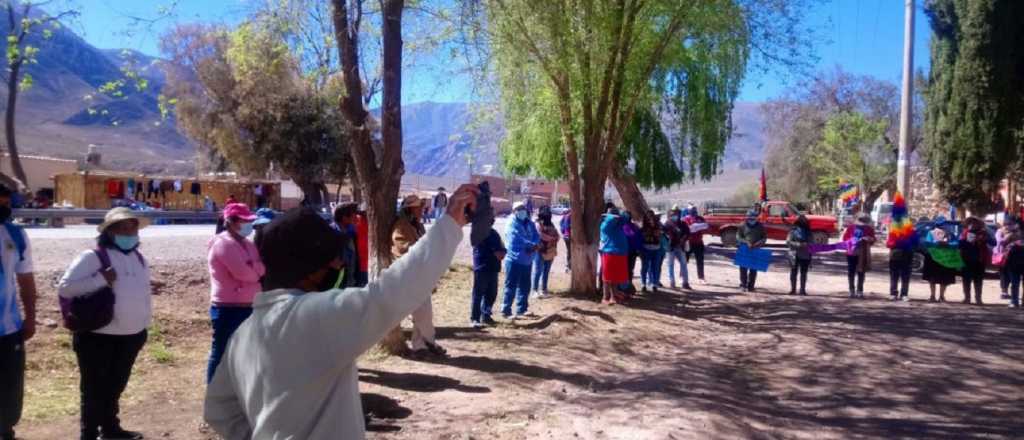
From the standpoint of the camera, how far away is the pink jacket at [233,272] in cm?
586

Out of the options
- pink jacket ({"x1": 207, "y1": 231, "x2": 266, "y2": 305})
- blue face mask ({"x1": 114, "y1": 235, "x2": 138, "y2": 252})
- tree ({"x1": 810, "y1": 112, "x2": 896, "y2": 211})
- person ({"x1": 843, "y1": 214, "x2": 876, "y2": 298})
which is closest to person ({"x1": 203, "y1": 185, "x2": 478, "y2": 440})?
blue face mask ({"x1": 114, "y1": 235, "x2": 138, "y2": 252})

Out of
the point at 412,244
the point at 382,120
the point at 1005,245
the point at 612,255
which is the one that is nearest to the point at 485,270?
the point at 412,244

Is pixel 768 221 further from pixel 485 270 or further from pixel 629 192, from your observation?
pixel 485 270

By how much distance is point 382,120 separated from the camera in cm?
779

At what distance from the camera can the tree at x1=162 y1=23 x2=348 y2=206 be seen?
32.6 meters

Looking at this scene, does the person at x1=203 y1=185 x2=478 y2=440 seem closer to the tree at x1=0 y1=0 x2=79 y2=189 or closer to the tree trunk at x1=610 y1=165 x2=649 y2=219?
the tree at x1=0 y1=0 x2=79 y2=189

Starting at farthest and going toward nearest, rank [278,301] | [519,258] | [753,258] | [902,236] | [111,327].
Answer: [753,258] → [902,236] → [519,258] → [111,327] → [278,301]

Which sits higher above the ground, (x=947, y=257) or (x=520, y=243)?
(x=520, y=243)

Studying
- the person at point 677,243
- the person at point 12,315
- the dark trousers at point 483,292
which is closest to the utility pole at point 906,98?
the person at point 677,243

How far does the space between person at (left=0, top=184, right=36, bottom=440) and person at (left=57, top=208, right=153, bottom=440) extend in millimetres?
239

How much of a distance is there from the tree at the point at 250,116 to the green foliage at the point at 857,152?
25.5 m

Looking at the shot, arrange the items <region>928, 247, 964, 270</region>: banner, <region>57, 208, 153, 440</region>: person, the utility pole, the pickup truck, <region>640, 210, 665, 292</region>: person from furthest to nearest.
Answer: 1. the pickup truck
2. the utility pole
3. <region>640, 210, 665, 292</region>: person
4. <region>928, 247, 964, 270</region>: banner
5. <region>57, 208, 153, 440</region>: person

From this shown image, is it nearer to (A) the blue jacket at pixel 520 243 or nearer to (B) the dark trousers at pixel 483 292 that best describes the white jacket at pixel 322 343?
(B) the dark trousers at pixel 483 292

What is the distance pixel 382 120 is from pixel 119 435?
3722 millimetres
